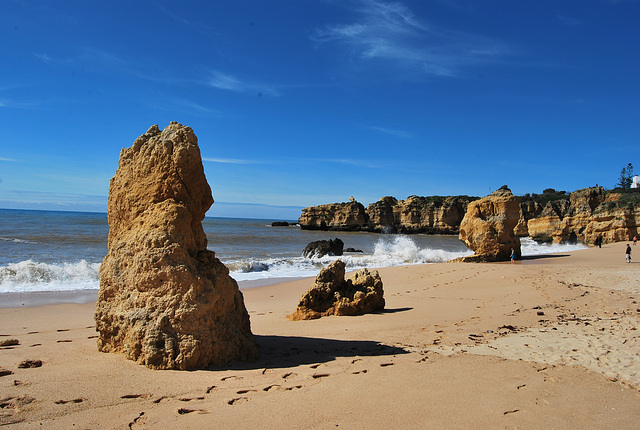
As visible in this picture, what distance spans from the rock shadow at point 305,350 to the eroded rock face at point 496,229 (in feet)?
48.2

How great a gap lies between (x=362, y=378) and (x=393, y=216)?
6897 cm

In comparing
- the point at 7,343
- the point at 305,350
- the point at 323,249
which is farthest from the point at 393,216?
the point at 7,343

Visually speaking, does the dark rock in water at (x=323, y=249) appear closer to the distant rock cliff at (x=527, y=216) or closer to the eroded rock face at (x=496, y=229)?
the eroded rock face at (x=496, y=229)

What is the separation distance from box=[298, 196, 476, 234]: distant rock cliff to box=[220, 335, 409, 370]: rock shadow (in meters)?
62.5

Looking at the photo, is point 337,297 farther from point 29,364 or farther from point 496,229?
point 496,229

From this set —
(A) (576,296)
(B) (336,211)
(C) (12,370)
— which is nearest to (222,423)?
(C) (12,370)

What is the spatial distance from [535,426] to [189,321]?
9.89ft

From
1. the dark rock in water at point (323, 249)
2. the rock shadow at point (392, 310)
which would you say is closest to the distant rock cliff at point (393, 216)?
the dark rock in water at point (323, 249)

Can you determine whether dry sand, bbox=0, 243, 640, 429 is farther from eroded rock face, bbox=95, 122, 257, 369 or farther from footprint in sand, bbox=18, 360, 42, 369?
eroded rock face, bbox=95, 122, 257, 369

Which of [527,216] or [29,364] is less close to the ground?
[527,216]

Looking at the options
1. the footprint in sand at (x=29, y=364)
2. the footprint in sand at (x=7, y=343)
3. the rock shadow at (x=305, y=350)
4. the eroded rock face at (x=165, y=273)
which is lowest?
the rock shadow at (x=305, y=350)

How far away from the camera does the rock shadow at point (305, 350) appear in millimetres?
4195

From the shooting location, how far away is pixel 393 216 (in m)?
71.6

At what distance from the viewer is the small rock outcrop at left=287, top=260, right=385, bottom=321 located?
7293 mm
